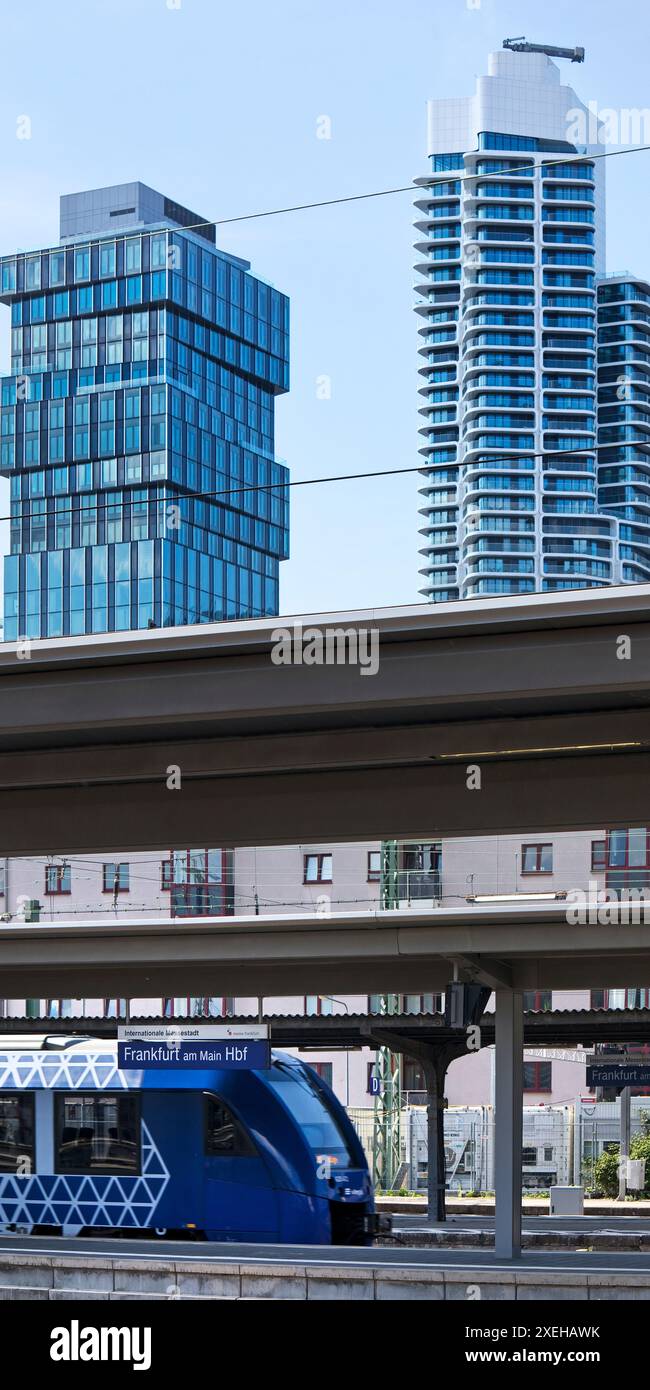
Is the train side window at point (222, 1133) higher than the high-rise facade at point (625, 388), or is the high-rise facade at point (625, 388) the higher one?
the high-rise facade at point (625, 388)

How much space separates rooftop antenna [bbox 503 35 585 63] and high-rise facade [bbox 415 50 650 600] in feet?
12.6

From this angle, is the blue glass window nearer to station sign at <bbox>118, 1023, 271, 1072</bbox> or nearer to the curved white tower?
the curved white tower

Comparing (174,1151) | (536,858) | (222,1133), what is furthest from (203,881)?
(222,1133)

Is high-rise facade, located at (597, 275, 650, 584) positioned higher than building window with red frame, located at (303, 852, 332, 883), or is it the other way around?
high-rise facade, located at (597, 275, 650, 584)

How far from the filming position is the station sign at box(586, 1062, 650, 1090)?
33.0 meters

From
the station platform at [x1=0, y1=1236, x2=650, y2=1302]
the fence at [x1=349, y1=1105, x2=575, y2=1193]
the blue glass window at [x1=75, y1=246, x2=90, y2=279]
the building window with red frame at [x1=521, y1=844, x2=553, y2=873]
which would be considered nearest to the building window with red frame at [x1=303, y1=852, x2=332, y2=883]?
the building window with red frame at [x1=521, y1=844, x2=553, y2=873]

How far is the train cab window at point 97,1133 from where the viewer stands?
23.5 metres

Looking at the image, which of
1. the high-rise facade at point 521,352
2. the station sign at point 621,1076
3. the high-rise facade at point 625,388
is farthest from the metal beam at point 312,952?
the high-rise facade at point 625,388

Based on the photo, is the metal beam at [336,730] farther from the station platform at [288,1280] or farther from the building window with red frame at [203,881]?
the building window with red frame at [203,881]

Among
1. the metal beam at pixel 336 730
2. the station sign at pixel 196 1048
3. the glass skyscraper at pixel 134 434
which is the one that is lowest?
the station sign at pixel 196 1048

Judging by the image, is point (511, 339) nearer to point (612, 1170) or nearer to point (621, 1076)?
point (612, 1170)

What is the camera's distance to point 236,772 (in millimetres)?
14750

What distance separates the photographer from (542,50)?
17362cm

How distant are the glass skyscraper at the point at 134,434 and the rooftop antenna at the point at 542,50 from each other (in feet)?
142
